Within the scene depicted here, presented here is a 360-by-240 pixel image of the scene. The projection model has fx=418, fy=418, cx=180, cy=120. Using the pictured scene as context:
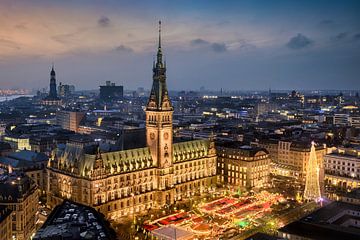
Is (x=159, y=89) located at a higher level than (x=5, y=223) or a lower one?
higher

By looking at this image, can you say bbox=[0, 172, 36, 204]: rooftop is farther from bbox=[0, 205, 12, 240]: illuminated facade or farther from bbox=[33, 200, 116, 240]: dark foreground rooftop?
bbox=[33, 200, 116, 240]: dark foreground rooftop

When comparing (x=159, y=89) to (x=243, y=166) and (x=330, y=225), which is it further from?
(x=330, y=225)

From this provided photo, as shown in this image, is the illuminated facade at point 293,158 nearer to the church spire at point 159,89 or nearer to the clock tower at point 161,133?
the clock tower at point 161,133

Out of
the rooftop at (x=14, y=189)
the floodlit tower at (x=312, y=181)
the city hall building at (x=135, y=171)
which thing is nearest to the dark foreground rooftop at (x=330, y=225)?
the floodlit tower at (x=312, y=181)

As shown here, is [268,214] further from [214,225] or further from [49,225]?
[49,225]

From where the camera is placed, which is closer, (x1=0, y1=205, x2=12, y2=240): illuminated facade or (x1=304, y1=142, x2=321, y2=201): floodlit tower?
(x1=0, y1=205, x2=12, y2=240): illuminated facade

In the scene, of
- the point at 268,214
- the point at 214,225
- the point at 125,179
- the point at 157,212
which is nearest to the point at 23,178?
the point at 125,179

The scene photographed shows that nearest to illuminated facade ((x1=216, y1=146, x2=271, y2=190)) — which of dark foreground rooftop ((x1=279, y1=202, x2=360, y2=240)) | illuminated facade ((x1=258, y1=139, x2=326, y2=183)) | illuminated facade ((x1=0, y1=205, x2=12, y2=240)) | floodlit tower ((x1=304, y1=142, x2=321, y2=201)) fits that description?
illuminated facade ((x1=258, y1=139, x2=326, y2=183))

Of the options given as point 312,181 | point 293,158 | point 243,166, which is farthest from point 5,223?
point 293,158
